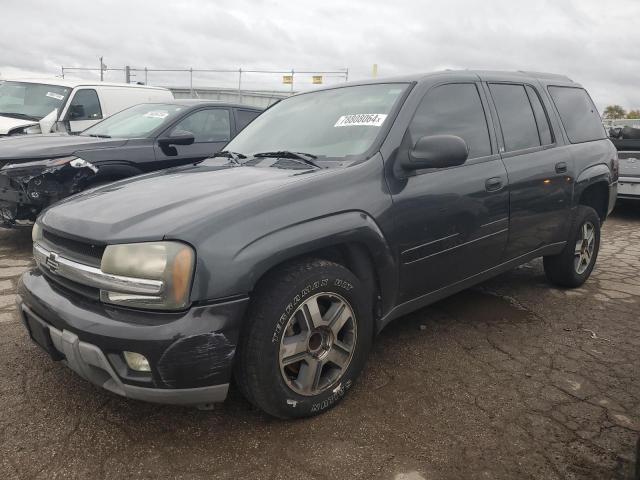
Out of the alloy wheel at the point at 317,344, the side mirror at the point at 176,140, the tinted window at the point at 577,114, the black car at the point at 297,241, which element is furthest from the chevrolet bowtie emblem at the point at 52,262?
the tinted window at the point at 577,114

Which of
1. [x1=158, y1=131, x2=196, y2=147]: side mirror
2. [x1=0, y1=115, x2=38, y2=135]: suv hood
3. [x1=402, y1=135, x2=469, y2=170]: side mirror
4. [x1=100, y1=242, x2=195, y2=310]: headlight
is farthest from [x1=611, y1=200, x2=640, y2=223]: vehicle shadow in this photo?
[x1=0, y1=115, x2=38, y2=135]: suv hood

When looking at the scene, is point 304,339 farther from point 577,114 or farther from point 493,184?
point 577,114

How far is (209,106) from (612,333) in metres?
4.52

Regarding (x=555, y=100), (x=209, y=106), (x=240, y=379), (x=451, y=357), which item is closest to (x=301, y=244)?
(x=240, y=379)

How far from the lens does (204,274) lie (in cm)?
192

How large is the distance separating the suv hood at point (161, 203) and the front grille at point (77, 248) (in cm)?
4

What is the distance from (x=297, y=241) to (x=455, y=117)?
1505mm

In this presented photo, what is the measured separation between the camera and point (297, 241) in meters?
2.13

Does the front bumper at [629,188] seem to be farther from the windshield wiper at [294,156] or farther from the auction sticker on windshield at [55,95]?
the auction sticker on windshield at [55,95]

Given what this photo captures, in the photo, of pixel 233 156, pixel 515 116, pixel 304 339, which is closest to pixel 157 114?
pixel 233 156

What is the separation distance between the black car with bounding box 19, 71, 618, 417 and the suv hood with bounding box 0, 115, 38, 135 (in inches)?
207

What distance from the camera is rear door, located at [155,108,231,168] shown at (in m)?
5.17

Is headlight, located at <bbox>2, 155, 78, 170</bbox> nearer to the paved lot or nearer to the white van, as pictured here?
the paved lot

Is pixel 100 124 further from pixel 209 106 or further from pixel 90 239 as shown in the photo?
pixel 90 239
